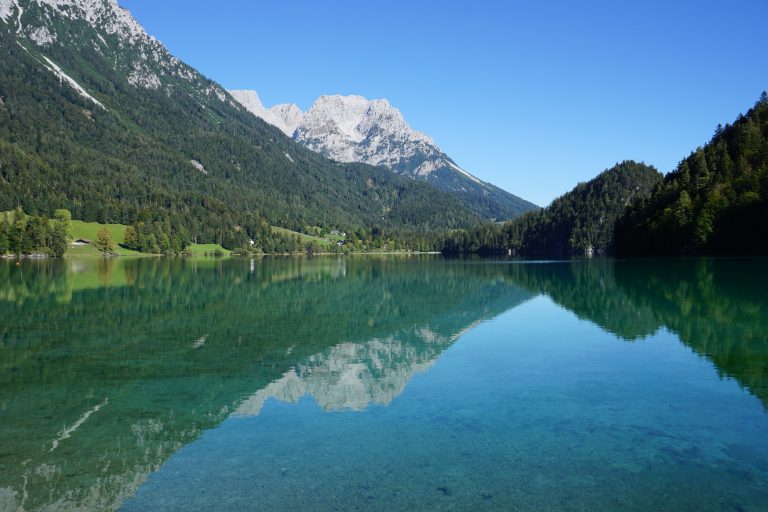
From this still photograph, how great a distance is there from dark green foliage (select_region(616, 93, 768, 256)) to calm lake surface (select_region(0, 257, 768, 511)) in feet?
291

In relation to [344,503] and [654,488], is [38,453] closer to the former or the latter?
[344,503]

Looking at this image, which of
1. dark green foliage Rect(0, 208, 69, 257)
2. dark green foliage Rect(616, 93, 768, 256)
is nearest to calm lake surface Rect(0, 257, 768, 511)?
dark green foliage Rect(616, 93, 768, 256)

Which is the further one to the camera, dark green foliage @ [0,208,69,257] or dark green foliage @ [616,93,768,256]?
dark green foliage @ [0,208,69,257]

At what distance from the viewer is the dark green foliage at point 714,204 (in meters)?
108

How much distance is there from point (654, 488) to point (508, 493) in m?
2.69

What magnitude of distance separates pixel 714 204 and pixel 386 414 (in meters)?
118

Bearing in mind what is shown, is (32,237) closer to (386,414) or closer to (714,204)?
(714,204)

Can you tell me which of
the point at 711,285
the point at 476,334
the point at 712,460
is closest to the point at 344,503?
the point at 712,460

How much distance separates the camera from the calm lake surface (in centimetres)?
1066

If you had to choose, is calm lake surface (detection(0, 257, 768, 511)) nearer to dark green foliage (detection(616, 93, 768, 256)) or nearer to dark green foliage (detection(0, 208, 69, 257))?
dark green foliage (detection(616, 93, 768, 256))

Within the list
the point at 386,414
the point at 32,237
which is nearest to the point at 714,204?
the point at 386,414

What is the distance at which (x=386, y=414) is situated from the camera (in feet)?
51.6

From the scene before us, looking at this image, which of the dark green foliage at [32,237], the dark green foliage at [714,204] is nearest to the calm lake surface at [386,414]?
the dark green foliage at [714,204]

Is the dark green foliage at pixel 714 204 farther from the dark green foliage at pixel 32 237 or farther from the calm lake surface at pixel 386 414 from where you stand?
the dark green foliage at pixel 32 237
